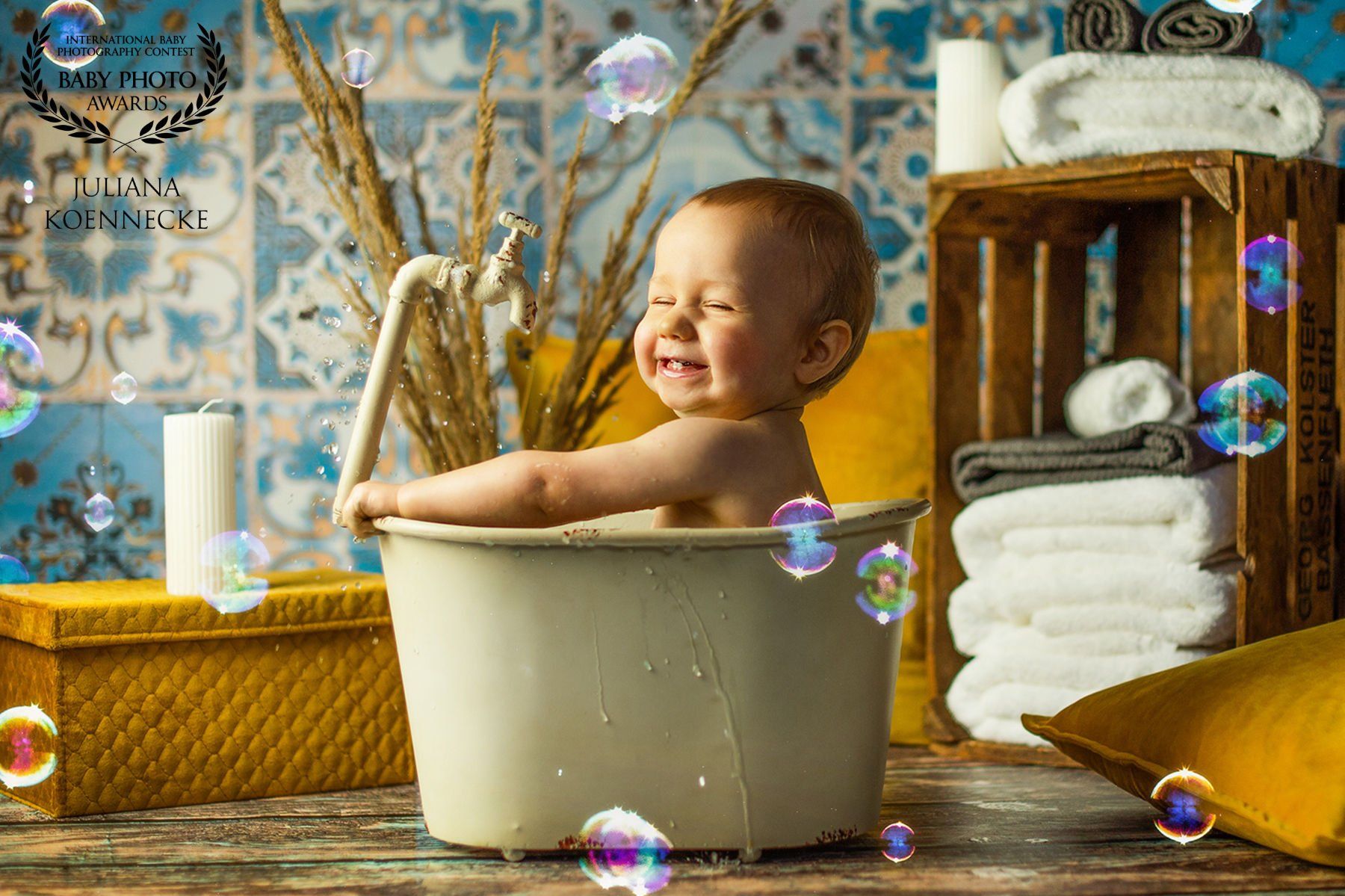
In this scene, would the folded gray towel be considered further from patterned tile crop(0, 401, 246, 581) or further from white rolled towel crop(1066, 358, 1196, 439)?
patterned tile crop(0, 401, 246, 581)

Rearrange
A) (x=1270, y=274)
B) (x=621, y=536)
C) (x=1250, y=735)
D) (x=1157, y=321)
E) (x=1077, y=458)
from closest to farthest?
1. (x=621, y=536)
2. (x=1250, y=735)
3. (x=1270, y=274)
4. (x=1077, y=458)
5. (x=1157, y=321)

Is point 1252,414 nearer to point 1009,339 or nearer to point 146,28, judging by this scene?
point 1009,339

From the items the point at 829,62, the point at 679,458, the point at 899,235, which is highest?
the point at 829,62

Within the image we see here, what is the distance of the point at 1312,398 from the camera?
127 centimetres

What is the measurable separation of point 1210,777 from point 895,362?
71 cm

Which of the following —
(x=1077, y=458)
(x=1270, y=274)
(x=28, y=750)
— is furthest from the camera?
(x=1077, y=458)

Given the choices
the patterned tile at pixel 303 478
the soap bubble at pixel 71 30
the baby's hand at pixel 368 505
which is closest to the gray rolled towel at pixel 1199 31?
the baby's hand at pixel 368 505

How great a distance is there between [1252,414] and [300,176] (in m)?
1.24

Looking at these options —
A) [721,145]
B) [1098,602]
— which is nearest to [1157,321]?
[1098,602]

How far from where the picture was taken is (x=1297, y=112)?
130cm

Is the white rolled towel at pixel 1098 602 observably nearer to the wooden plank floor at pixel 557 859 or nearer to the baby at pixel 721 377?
the wooden plank floor at pixel 557 859

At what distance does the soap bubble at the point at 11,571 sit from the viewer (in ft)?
5.70

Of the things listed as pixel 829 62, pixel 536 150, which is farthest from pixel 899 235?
pixel 536 150

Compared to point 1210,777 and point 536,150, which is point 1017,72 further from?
point 1210,777
